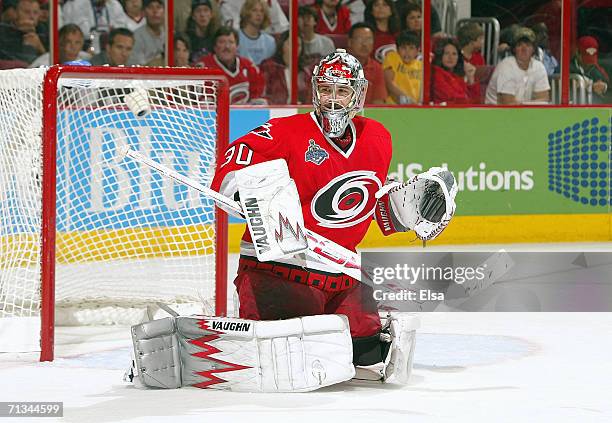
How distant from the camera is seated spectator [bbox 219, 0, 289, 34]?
9.09 metres

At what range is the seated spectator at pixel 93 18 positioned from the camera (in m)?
8.88

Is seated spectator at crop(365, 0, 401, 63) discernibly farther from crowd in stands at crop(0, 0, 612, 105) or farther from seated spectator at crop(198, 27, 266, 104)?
seated spectator at crop(198, 27, 266, 104)

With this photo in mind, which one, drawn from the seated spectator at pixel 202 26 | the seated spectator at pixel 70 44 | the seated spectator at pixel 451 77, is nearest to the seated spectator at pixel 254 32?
the seated spectator at pixel 202 26

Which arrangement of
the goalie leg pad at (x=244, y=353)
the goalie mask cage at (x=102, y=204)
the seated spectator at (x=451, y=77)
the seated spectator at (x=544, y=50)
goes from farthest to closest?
the seated spectator at (x=544, y=50) → the seated spectator at (x=451, y=77) → the goalie mask cage at (x=102, y=204) → the goalie leg pad at (x=244, y=353)

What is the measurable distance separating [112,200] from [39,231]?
188 centimetres

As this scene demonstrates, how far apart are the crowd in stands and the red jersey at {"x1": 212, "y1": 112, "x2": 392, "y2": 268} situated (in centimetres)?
437

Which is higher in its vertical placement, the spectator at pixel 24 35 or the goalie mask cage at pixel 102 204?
the spectator at pixel 24 35

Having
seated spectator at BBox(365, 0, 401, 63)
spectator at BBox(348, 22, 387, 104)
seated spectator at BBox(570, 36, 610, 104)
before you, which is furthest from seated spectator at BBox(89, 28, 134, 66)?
seated spectator at BBox(570, 36, 610, 104)

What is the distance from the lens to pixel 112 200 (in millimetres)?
7094

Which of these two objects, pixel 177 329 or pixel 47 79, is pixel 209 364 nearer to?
pixel 177 329

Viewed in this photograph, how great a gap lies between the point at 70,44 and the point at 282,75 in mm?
1434

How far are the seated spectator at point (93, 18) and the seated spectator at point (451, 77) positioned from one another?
2.22m

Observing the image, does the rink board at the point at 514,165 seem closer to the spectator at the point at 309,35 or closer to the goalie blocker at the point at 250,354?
the spectator at the point at 309,35

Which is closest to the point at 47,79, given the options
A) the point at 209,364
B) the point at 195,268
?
the point at 209,364
